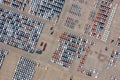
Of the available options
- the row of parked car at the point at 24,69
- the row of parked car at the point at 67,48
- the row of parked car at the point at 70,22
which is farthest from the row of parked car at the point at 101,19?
the row of parked car at the point at 24,69

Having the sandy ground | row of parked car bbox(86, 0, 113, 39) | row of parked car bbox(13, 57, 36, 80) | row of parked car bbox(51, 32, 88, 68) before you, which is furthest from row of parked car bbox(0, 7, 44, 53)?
row of parked car bbox(86, 0, 113, 39)

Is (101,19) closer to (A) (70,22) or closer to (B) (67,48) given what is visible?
(A) (70,22)

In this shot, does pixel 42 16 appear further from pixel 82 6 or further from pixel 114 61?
pixel 114 61

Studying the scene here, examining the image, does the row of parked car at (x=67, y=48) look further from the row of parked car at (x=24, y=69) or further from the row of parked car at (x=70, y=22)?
the row of parked car at (x=24, y=69)

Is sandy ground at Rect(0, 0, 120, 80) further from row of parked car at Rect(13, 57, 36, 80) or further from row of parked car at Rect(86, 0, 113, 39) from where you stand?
row of parked car at Rect(86, 0, 113, 39)

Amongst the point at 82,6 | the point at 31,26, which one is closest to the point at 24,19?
the point at 31,26

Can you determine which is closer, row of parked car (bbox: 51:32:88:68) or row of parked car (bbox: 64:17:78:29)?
row of parked car (bbox: 64:17:78:29)
